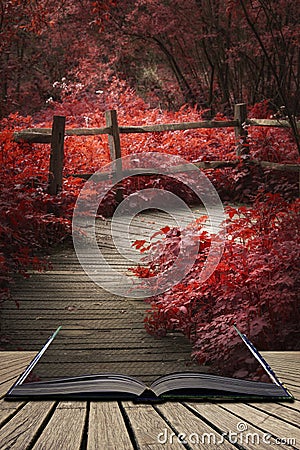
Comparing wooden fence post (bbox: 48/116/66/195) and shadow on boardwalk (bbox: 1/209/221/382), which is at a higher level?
wooden fence post (bbox: 48/116/66/195)

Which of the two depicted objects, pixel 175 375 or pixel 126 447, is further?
pixel 175 375

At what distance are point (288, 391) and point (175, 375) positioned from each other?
0.37 metres

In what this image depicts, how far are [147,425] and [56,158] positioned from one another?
247 inches

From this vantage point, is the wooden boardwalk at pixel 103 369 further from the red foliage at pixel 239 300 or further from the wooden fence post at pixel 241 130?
the wooden fence post at pixel 241 130

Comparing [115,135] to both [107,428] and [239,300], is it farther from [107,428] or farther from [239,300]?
[107,428]

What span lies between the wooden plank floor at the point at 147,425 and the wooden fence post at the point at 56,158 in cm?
586

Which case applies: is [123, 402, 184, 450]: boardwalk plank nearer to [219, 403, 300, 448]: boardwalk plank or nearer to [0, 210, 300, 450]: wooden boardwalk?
[0, 210, 300, 450]: wooden boardwalk

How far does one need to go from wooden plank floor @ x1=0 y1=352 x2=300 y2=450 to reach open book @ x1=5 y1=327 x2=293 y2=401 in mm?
29

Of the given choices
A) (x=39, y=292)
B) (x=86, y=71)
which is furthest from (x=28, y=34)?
(x=39, y=292)

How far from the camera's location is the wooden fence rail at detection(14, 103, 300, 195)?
305 inches

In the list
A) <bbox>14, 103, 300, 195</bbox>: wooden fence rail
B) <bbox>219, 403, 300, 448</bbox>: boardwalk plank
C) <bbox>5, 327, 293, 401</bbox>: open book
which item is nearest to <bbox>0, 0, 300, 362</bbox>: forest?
<bbox>14, 103, 300, 195</bbox>: wooden fence rail

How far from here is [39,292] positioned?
5.74 meters

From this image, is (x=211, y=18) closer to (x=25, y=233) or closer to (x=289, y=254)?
(x=25, y=233)

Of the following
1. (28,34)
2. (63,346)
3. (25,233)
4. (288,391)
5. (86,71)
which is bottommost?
(63,346)
